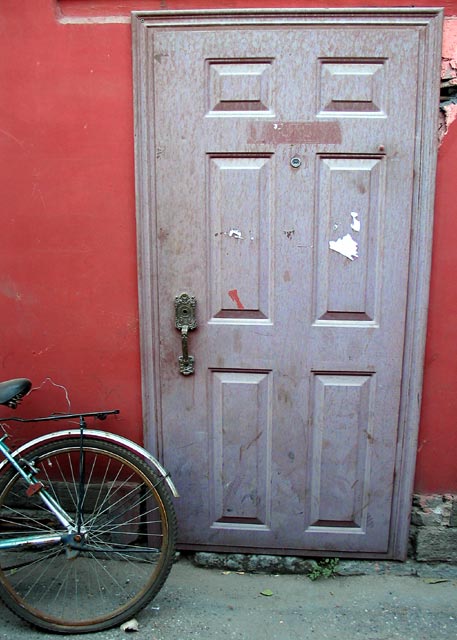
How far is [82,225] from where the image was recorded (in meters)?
2.67

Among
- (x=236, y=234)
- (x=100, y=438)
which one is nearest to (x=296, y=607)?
(x=100, y=438)

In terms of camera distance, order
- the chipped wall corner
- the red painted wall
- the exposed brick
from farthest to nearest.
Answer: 1. the exposed brick
2. the red painted wall
3. the chipped wall corner

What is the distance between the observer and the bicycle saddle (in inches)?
96.1

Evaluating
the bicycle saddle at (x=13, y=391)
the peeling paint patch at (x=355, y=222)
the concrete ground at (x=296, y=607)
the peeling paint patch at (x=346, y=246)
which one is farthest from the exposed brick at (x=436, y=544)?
the bicycle saddle at (x=13, y=391)

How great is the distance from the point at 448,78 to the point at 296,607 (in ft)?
8.19

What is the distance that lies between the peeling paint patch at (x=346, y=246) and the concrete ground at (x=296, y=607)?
61.7 inches

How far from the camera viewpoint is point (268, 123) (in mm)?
2533

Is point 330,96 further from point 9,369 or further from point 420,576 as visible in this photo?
point 420,576

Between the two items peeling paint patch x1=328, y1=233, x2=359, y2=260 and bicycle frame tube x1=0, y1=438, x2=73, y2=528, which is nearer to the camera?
bicycle frame tube x1=0, y1=438, x2=73, y2=528

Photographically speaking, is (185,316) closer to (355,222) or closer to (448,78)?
(355,222)

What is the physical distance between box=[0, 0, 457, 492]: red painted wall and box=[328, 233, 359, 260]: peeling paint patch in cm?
37

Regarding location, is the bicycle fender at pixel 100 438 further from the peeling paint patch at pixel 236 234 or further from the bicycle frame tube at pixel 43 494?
the peeling paint patch at pixel 236 234

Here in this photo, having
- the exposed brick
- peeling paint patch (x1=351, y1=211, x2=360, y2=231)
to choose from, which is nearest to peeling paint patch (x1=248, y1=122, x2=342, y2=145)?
peeling paint patch (x1=351, y1=211, x2=360, y2=231)

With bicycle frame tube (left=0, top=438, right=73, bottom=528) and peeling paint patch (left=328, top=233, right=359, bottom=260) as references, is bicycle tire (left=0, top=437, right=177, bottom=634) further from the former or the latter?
peeling paint patch (left=328, top=233, right=359, bottom=260)
